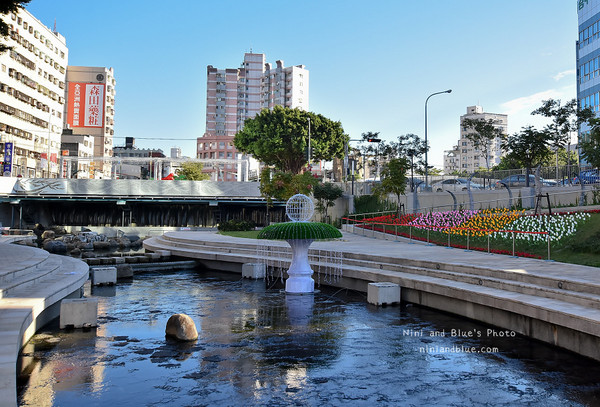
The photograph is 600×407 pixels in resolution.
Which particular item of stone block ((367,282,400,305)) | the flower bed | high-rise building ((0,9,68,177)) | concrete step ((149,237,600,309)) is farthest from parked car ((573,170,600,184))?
high-rise building ((0,9,68,177))

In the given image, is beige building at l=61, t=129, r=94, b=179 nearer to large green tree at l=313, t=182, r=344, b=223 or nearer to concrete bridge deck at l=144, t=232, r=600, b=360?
large green tree at l=313, t=182, r=344, b=223

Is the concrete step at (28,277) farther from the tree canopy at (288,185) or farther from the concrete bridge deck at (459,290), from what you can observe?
the tree canopy at (288,185)

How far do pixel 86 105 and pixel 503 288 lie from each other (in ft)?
337

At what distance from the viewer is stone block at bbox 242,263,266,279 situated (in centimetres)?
2012

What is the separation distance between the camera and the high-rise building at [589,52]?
161 ft

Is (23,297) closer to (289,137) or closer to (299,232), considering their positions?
(299,232)

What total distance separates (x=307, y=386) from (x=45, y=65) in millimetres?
88204

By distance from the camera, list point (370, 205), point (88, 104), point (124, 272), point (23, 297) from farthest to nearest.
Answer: point (88, 104) < point (370, 205) < point (124, 272) < point (23, 297)

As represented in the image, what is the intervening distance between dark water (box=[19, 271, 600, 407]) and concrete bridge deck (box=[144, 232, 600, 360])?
387mm

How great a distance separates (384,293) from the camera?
45.7 feet

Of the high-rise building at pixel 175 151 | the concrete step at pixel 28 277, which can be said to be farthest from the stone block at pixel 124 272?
the high-rise building at pixel 175 151

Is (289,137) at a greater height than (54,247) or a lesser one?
greater

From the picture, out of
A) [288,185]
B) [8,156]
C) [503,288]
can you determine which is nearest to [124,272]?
[503,288]

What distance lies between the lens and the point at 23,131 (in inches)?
2928
